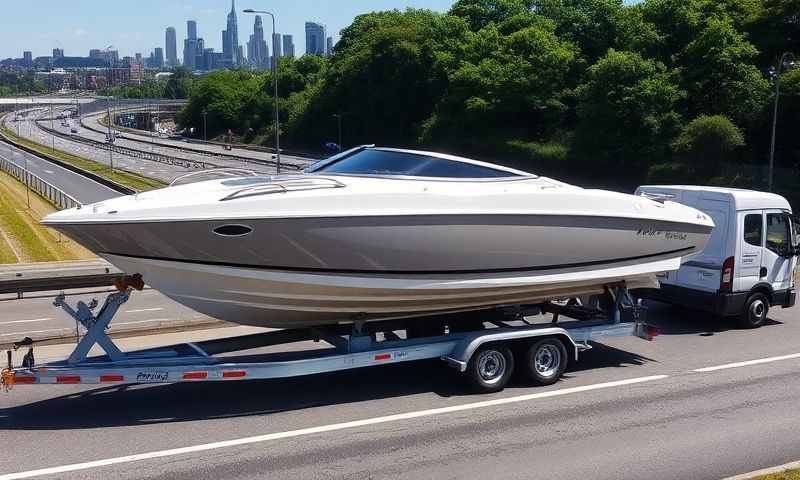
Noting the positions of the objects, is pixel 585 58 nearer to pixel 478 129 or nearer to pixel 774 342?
pixel 478 129

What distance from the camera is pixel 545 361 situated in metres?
10.1

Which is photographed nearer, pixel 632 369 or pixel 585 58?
pixel 632 369

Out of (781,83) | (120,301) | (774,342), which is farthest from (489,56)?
(120,301)

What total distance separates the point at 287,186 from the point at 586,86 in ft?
134

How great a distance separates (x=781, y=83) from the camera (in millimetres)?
40156

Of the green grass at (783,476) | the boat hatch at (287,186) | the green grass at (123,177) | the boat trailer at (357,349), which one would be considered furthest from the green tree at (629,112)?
the green grass at (783,476)

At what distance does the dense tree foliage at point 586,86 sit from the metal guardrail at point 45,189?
95.0 ft

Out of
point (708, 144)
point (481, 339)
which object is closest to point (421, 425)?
point (481, 339)

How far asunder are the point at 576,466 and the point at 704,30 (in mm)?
42318

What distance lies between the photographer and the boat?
27.6ft

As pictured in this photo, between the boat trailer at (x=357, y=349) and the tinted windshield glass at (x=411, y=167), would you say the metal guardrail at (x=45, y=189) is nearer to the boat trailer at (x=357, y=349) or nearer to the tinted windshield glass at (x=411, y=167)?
the tinted windshield glass at (x=411, y=167)

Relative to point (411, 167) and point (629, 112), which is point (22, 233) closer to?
point (411, 167)

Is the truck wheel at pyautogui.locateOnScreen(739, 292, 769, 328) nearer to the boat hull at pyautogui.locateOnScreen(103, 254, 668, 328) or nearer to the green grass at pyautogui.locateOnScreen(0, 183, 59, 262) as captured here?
the boat hull at pyautogui.locateOnScreen(103, 254, 668, 328)

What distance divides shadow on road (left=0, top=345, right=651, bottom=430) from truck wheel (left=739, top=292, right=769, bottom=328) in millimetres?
2883
